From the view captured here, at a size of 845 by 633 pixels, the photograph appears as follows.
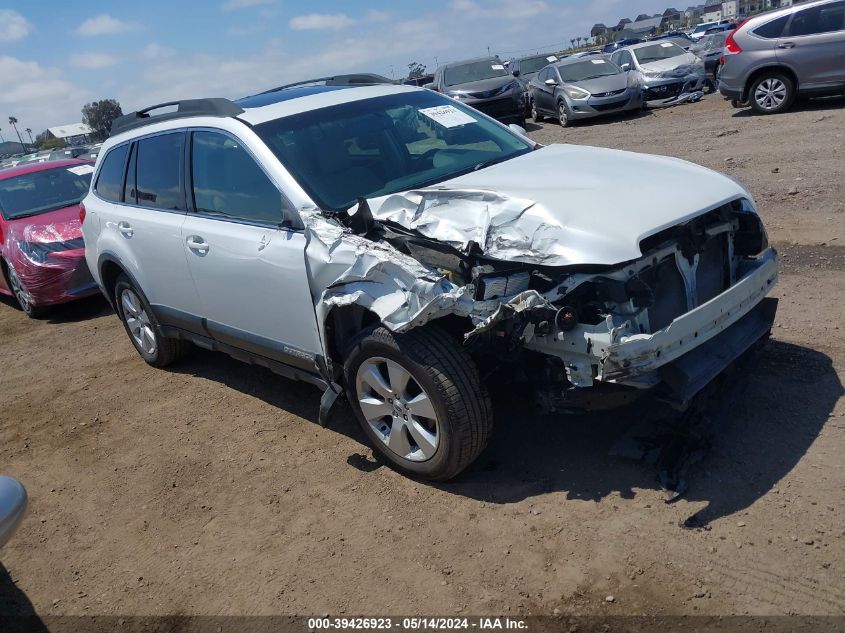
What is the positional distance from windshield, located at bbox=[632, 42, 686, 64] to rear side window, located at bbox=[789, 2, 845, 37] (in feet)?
18.8

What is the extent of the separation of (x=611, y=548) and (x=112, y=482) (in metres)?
3.08

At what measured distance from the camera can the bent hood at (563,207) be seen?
3.18m

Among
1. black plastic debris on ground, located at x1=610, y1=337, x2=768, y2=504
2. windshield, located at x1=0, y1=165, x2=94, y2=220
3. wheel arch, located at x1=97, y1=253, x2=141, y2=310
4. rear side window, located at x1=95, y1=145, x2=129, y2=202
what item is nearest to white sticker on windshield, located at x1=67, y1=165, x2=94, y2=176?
windshield, located at x1=0, y1=165, x2=94, y2=220

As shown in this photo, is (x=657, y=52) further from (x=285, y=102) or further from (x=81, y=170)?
(x=285, y=102)

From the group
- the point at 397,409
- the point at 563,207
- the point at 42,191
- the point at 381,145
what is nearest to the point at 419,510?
the point at 397,409

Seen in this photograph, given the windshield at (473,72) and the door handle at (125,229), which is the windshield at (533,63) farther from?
the door handle at (125,229)

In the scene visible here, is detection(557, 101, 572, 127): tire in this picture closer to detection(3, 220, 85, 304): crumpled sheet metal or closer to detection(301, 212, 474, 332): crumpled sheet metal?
detection(3, 220, 85, 304): crumpled sheet metal

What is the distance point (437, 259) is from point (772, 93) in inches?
460

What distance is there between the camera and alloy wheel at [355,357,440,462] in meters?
3.60

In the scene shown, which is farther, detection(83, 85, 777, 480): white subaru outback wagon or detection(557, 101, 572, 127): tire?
detection(557, 101, 572, 127): tire

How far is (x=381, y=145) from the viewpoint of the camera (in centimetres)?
445

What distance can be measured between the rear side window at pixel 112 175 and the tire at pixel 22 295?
121 inches

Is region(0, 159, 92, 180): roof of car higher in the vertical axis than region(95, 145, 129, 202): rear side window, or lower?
higher

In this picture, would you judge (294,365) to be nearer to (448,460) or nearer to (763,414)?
(448,460)
